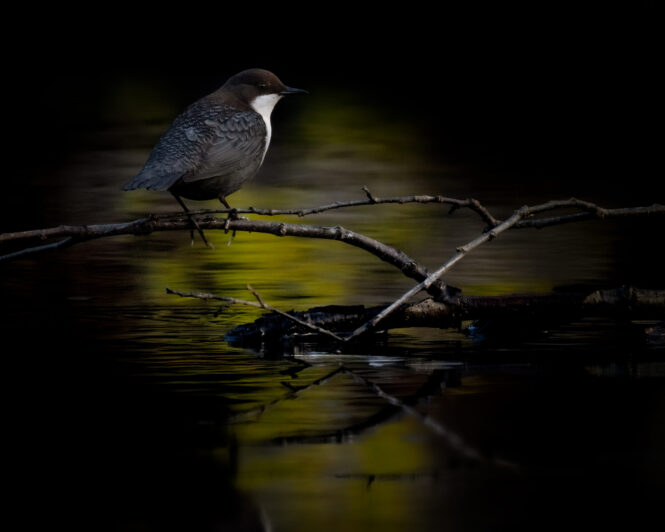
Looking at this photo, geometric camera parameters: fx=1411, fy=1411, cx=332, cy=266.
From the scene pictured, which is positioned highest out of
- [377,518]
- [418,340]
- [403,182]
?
[403,182]

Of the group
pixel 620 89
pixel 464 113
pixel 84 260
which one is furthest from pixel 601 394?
pixel 620 89

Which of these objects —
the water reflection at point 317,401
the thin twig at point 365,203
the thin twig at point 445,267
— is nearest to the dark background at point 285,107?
the water reflection at point 317,401

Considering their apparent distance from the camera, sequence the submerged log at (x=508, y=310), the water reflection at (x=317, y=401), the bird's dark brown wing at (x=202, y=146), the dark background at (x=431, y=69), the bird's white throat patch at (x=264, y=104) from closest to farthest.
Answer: the water reflection at (x=317, y=401) < the bird's dark brown wing at (x=202, y=146) < the submerged log at (x=508, y=310) < the bird's white throat patch at (x=264, y=104) < the dark background at (x=431, y=69)

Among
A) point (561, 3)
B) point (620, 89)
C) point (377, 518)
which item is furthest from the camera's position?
point (561, 3)

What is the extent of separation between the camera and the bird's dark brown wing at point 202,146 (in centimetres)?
596

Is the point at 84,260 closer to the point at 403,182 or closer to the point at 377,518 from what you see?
the point at 403,182

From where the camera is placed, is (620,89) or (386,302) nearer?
(386,302)

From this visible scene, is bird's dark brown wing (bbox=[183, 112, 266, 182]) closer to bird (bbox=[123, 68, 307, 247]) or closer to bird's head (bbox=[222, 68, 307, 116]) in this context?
bird (bbox=[123, 68, 307, 247])

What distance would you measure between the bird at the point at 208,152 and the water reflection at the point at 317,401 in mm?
693

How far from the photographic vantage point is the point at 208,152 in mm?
6250

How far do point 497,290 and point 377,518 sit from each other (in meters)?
4.07

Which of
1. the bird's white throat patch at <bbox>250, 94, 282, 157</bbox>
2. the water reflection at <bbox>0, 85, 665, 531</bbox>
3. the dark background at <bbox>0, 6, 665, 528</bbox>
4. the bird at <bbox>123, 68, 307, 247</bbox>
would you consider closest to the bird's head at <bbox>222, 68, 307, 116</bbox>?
the bird's white throat patch at <bbox>250, 94, 282, 157</bbox>

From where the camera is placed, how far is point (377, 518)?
3.61 m

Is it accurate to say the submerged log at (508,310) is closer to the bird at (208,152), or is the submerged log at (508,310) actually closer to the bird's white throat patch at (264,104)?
the bird at (208,152)
